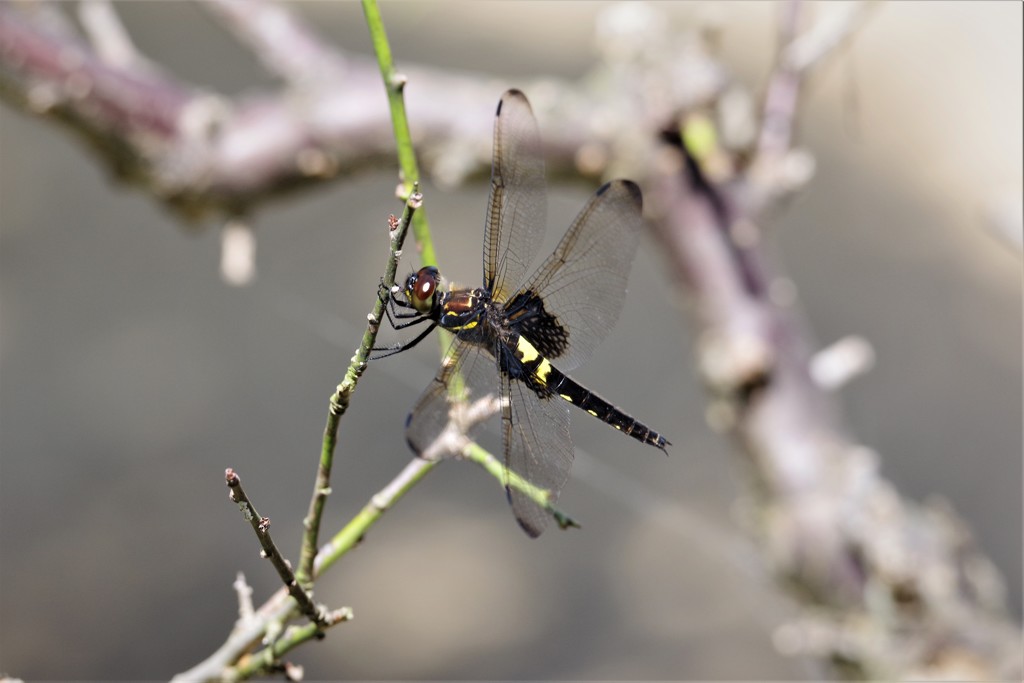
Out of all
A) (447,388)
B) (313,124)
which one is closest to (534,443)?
(447,388)

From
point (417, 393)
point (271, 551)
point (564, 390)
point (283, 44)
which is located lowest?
point (271, 551)

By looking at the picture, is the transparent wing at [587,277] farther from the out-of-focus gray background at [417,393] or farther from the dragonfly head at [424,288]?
the out-of-focus gray background at [417,393]

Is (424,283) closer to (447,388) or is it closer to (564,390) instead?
(447,388)

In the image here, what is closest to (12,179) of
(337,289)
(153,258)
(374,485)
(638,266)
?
(153,258)

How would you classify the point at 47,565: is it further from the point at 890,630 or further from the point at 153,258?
the point at 890,630

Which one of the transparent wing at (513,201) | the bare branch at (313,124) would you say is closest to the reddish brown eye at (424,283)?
the transparent wing at (513,201)
